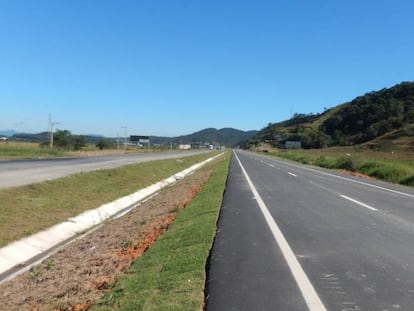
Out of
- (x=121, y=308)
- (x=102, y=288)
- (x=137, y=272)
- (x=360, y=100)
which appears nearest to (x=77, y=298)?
(x=102, y=288)

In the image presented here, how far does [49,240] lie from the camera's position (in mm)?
12180

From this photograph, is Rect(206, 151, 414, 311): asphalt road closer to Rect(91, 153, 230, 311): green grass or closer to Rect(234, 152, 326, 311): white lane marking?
Rect(234, 152, 326, 311): white lane marking

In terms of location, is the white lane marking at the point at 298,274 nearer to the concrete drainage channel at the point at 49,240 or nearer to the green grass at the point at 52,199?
the concrete drainage channel at the point at 49,240

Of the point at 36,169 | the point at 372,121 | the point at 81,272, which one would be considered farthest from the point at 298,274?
the point at 372,121

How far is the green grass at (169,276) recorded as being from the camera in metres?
5.25

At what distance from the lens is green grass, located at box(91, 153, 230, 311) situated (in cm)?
525

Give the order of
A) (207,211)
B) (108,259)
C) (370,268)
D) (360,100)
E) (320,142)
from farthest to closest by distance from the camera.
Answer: (360,100) → (320,142) → (207,211) → (108,259) → (370,268)

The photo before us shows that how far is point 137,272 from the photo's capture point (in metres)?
7.06

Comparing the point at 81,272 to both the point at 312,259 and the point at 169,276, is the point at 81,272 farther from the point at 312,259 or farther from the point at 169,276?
the point at 312,259

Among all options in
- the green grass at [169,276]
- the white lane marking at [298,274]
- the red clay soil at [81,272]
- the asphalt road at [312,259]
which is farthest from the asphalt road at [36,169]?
the white lane marking at [298,274]

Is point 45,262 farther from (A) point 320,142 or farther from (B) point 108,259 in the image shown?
(A) point 320,142

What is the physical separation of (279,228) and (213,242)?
187cm

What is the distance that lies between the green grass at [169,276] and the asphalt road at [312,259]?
0.21 metres

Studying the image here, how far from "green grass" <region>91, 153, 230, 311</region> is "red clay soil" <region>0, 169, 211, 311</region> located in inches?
16.4
